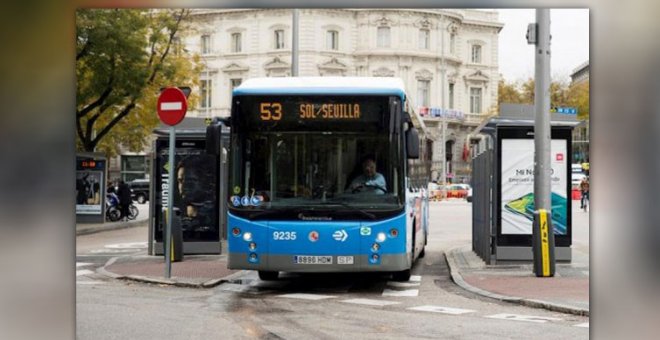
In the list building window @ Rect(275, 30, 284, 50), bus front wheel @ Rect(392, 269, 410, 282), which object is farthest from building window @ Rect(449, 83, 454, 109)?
bus front wheel @ Rect(392, 269, 410, 282)

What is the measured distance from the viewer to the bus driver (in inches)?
523

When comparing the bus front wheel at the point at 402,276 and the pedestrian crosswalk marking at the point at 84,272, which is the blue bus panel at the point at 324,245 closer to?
the bus front wheel at the point at 402,276

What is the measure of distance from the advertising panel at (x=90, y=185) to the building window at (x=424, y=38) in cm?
1455

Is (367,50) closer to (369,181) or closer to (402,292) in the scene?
(402,292)

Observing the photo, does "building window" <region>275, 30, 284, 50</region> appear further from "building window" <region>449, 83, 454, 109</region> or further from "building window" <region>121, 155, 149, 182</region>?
"building window" <region>121, 155, 149, 182</region>

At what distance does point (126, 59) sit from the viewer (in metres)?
30.6

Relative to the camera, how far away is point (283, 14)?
4559cm

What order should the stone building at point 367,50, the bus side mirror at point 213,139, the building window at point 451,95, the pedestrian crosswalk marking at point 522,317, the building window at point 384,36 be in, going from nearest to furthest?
the pedestrian crosswalk marking at point 522,317 → the bus side mirror at point 213,139 → the building window at point 384,36 → the stone building at point 367,50 → the building window at point 451,95

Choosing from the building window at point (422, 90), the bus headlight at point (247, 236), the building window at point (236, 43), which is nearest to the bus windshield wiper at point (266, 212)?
the bus headlight at point (247, 236)

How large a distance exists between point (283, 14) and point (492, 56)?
12120mm

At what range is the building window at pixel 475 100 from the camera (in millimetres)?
51688
